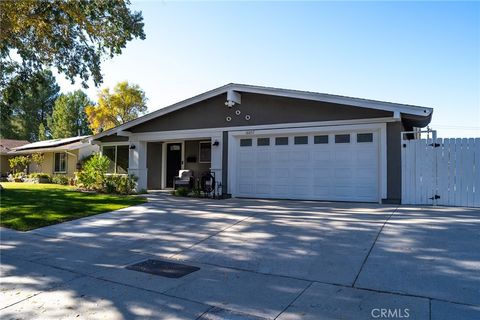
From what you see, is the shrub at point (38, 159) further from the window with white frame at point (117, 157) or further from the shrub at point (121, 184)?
the shrub at point (121, 184)

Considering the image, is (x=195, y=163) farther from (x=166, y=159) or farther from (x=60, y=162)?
(x=60, y=162)

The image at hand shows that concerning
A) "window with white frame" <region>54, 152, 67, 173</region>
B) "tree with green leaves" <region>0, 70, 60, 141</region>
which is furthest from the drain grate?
"tree with green leaves" <region>0, 70, 60, 141</region>

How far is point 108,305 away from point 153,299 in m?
0.49

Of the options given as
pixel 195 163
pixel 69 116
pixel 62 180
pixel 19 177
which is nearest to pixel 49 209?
pixel 195 163

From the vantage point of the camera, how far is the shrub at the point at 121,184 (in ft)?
49.4

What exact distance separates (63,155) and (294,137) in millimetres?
20721

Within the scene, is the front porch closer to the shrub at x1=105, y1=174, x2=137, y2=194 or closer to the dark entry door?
the dark entry door

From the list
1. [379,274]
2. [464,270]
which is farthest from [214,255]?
[464,270]

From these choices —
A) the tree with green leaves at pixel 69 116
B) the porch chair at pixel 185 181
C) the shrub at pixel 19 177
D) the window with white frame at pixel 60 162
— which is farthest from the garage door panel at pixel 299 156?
the tree with green leaves at pixel 69 116

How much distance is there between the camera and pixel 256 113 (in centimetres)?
1307

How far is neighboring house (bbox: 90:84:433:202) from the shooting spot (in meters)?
11.0

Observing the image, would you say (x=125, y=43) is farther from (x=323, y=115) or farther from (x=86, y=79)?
(x=323, y=115)

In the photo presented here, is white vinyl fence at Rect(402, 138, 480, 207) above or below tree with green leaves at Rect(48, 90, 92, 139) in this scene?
below

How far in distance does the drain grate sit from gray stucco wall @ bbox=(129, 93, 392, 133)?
784 cm
